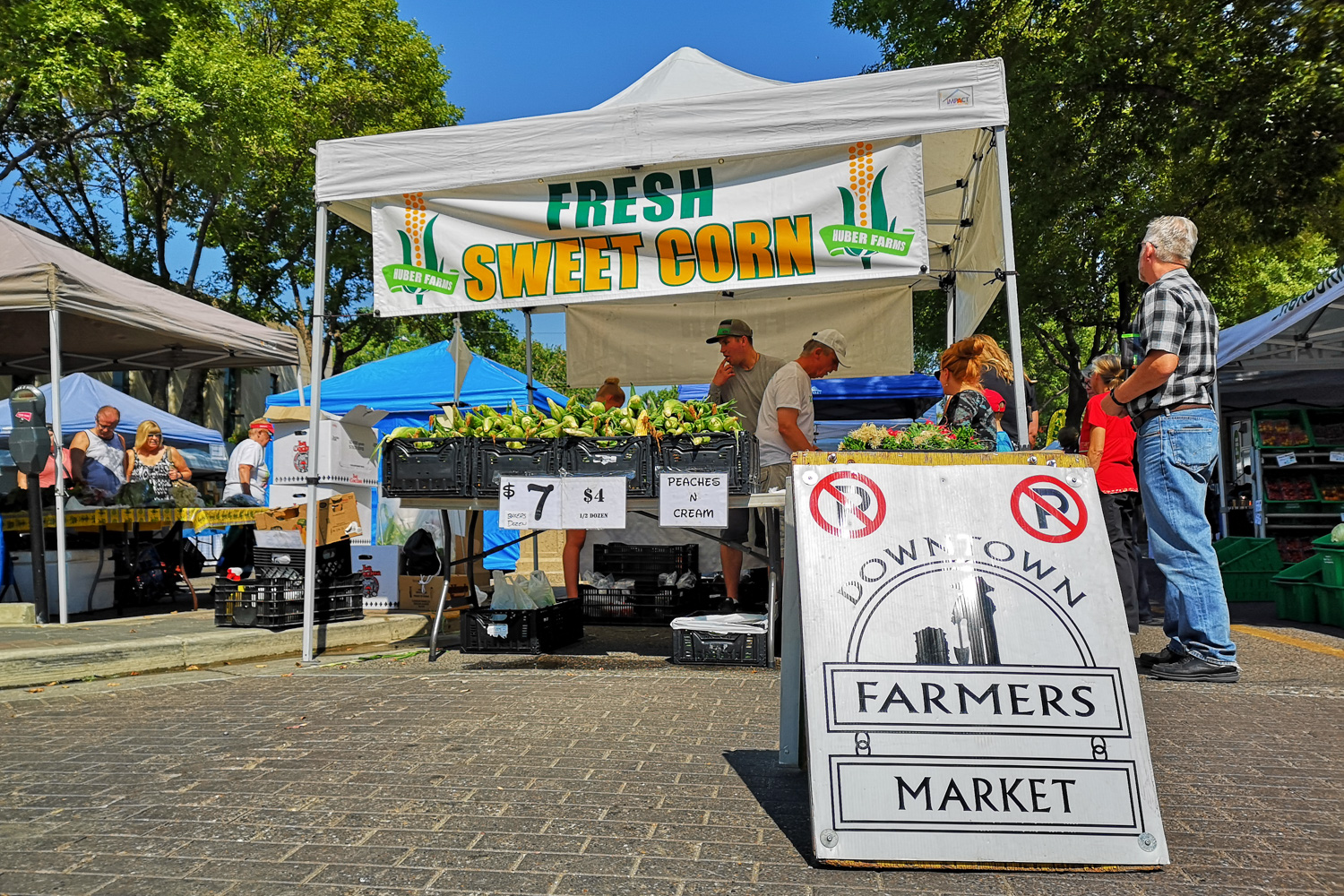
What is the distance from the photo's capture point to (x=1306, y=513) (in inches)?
438

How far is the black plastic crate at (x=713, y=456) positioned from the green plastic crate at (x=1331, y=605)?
16.0 ft

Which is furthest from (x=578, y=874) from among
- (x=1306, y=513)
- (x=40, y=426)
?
(x=1306, y=513)

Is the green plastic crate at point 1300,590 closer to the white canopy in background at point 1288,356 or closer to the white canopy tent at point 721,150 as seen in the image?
the white canopy in background at point 1288,356

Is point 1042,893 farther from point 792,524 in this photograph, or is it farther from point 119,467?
point 119,467

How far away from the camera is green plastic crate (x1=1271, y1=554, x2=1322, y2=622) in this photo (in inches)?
299

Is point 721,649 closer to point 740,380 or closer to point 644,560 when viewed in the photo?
point 644,560

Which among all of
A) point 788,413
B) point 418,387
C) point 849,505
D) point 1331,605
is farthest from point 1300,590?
point 418,387

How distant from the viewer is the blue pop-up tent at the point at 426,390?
37.5ft

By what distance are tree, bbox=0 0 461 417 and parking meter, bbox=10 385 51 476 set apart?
40.8 ft

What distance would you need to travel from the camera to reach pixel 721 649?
5.95 metres

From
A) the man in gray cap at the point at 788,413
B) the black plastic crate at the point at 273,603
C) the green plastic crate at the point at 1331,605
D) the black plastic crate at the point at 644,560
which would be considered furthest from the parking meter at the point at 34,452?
the green plastic crate at the point at 1331,605

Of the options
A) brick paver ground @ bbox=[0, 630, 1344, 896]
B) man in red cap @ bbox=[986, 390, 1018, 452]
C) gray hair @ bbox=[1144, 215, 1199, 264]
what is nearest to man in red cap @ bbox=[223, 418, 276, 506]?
brick paver ground @ bbox=[0, 630, 1344, 896]

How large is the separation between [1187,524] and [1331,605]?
3700 mm

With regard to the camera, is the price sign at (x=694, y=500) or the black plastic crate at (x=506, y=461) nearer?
the price sign at (x=694, y=500)
